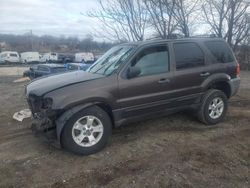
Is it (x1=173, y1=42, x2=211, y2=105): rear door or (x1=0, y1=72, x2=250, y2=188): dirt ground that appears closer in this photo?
(x1=0, y1=72, x2=250, y2=188): dirt ground

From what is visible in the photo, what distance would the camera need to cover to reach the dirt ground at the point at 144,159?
14.7ft

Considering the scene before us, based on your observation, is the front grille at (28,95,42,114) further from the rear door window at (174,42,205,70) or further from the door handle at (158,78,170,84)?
the rear door window at (174,42,205,70)

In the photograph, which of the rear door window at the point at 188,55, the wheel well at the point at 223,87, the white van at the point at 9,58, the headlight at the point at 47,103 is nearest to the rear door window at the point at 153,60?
the rear door window at the point at 188,55

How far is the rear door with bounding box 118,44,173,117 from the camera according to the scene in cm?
577

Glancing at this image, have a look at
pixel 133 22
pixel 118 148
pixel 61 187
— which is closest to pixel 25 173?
pixel 61 187

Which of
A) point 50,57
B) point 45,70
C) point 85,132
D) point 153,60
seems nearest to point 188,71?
point 153,60

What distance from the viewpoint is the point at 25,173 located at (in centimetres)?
476

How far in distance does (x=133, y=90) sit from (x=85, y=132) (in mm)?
1093

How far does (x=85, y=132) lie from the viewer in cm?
539

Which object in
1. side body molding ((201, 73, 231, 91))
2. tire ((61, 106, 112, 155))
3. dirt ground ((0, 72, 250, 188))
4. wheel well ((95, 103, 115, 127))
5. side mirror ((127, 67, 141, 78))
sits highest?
side mirror ((127, 67, 141, 78))

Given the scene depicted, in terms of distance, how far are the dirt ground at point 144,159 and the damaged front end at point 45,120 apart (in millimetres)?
340

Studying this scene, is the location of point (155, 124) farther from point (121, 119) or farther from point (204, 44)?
point (204, 44)

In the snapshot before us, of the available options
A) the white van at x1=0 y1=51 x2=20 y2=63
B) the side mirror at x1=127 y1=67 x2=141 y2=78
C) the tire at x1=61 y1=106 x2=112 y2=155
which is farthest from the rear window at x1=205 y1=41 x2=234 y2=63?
the white van at x1=0 y1=51 x2=20 y2=63

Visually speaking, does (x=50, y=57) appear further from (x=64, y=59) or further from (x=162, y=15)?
(x=162, y=15)
